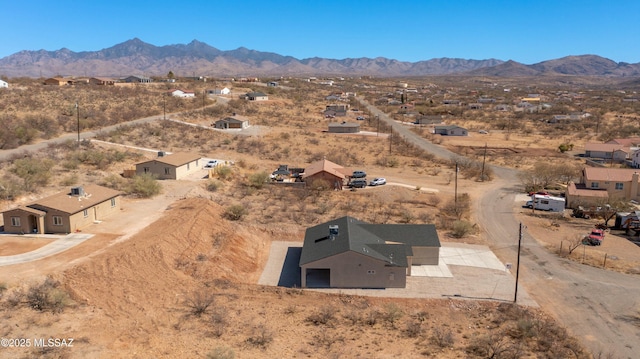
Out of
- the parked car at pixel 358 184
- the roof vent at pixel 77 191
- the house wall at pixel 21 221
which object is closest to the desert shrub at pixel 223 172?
the parked car at pixel 358 184

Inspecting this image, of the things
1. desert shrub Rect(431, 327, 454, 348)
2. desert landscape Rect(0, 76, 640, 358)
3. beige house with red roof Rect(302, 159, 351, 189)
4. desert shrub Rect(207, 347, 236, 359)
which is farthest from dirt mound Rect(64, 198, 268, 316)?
beige house with red roof Rect(302, 159, 351, 189)

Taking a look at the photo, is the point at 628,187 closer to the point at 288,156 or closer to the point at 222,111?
the point at 288,156

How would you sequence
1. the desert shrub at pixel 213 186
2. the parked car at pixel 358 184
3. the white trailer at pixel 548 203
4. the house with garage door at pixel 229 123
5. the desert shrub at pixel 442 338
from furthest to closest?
the house with garage door at pixel 229 123 < the parked car at pixel 358 184 < the desert shrub at pixel 213 186 < the white trailer at pixel 548 203 < the desert shrub at pixel 442 338

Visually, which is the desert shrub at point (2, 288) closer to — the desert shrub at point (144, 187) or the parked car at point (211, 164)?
the desert shrub at point (144, 187)

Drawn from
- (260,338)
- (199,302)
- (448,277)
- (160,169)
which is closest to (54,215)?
(199,302)

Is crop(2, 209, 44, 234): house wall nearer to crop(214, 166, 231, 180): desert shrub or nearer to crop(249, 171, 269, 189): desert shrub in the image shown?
crop(249, 171, 269, 189): desert shrub

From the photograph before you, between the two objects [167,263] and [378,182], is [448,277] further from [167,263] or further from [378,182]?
[378,182]

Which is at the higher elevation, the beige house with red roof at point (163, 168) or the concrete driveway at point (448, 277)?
the beige house with red roof at point (163, 168)
